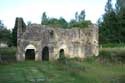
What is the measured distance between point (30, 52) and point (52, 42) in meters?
3.09

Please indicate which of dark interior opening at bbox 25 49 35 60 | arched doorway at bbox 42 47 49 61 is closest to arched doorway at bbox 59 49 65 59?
arched doorway at bbox 42 47 49 61

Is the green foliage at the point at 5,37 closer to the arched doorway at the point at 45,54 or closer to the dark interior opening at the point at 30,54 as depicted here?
the dark interior opening at the point at 30,54

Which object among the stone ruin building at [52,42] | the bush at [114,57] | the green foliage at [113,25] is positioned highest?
the green foliage at [113,25]

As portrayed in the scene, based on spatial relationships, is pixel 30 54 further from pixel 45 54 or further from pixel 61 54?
pixel 61 54

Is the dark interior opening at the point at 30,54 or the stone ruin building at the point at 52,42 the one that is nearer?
the stone ruin building at the point at 52,42

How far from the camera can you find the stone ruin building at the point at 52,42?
4025cm

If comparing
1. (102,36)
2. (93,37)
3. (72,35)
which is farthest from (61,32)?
(102,36)

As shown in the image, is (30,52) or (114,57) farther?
(30,52)

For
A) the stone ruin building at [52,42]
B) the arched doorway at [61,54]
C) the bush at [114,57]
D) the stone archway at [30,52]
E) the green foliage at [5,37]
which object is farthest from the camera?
the green foliage at [5,37]

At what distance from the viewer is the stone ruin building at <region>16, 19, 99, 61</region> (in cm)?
4025

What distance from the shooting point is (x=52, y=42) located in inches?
1617

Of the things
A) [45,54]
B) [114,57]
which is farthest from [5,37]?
[114,57]

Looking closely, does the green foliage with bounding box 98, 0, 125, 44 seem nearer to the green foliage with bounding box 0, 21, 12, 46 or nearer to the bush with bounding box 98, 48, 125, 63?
the green foliage with bounding box 0, 21, 12, 46

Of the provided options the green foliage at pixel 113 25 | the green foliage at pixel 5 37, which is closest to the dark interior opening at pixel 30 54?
the green foliage at pixel 5 37
